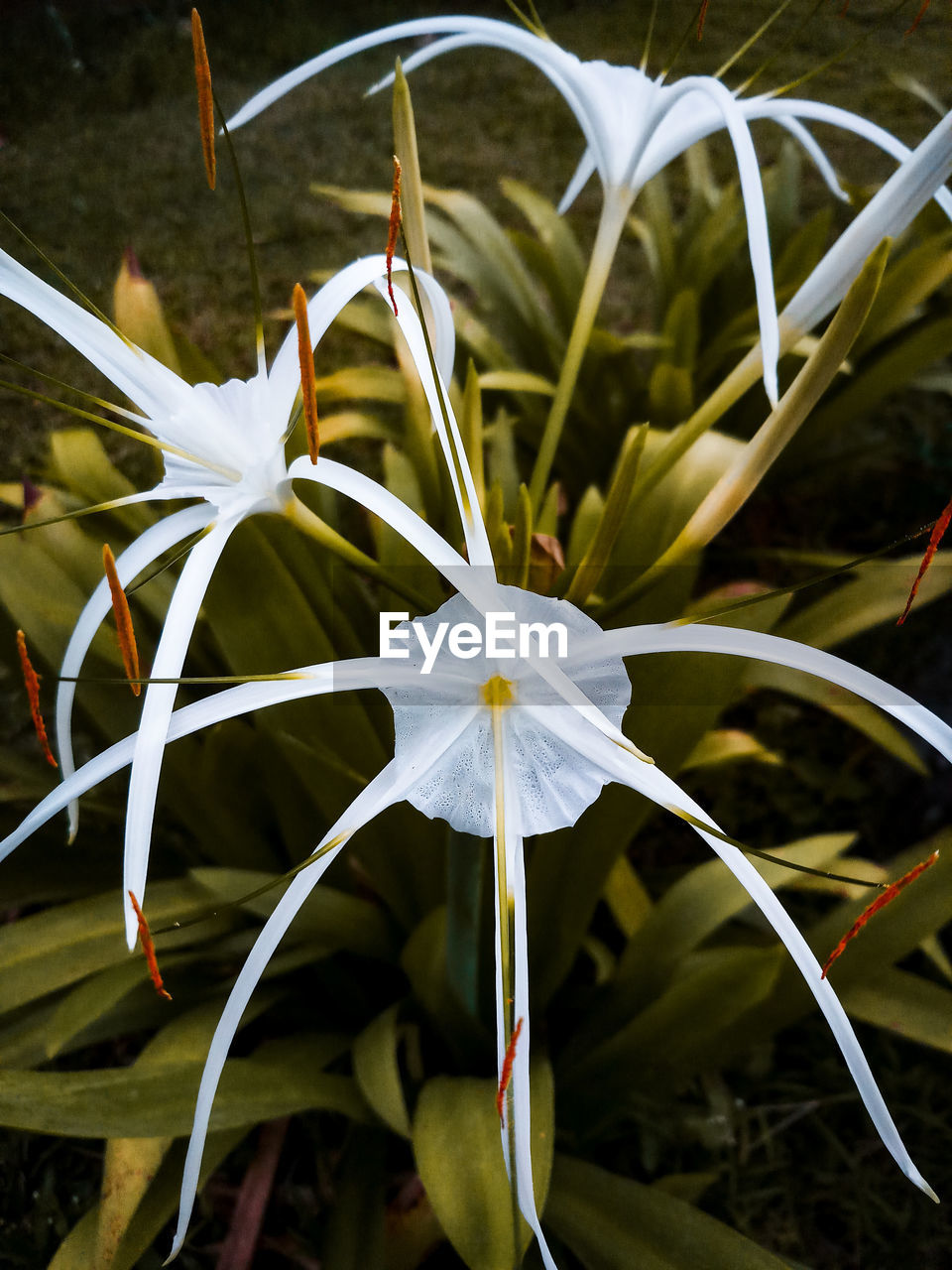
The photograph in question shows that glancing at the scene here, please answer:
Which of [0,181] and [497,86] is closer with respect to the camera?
[0,181]

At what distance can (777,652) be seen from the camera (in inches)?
15.6

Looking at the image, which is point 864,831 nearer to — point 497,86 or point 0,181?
point 0,181

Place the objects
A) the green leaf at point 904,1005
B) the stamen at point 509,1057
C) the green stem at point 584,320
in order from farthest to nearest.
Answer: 1. the green leaf at point 904,1005
2. the green stem at point 584,320
3. the stamen at point 509,1057

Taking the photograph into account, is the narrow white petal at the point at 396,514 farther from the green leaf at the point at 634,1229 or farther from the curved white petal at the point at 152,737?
the green leaf at the point at 634,1229

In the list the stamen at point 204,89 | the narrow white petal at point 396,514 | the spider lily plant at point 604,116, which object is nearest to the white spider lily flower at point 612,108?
the spider lily plant at point 604,116

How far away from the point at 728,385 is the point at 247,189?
1.49 metres

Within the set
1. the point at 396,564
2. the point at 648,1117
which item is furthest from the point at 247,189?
the point at 648,1117

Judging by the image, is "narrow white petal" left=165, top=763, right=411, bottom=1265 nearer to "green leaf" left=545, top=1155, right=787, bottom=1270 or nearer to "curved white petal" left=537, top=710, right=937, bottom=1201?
"curved white petal" left=537, top=710, right=937, bottom=1201

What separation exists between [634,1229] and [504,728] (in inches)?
19.0

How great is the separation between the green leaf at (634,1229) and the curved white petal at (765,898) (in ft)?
0.96

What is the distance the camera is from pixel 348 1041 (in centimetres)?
80

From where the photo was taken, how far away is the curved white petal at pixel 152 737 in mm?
389

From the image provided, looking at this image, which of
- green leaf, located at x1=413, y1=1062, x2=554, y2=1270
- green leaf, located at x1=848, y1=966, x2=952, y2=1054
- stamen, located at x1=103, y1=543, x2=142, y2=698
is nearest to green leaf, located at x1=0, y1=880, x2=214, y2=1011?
green leaf, located at x1=413, y1=1062, x2=554, y2=1270
